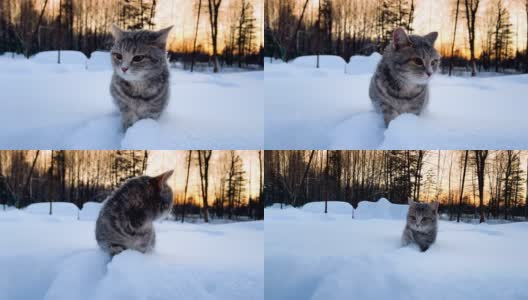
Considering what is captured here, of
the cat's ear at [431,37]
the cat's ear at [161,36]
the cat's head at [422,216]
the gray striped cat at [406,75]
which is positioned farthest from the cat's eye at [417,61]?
the cat's ear at [161,36]

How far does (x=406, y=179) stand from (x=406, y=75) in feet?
2.93

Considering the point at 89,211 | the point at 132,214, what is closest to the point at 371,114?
the point at 132,214

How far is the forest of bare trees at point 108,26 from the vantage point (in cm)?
283

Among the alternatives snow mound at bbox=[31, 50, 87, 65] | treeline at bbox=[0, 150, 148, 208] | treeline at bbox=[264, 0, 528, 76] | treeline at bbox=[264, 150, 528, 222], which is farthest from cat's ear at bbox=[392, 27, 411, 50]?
snow mound at bbox=[31, 50, 87, 65]

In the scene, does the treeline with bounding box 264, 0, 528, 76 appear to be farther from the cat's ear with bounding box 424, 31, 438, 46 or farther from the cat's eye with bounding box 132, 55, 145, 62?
the cat's eye with bounding box 132, 55, 145, 62

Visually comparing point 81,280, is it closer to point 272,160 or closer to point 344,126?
point 272,160

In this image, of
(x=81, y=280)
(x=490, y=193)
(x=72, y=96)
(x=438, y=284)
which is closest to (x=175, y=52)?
(x=72, y=96)

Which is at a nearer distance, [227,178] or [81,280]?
[81,280]

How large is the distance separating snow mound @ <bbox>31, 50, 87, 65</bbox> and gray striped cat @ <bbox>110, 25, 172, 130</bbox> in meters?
0.86

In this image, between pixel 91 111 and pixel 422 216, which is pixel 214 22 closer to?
pixel 91 111

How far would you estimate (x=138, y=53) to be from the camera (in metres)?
2.14

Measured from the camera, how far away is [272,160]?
2645 mm

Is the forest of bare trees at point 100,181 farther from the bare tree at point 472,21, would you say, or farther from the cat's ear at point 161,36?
the bare tree at point 472,21

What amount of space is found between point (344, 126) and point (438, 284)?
87 centimetres
